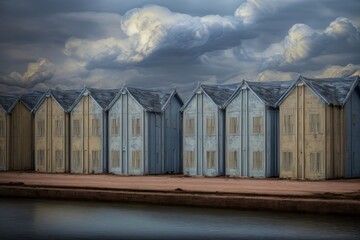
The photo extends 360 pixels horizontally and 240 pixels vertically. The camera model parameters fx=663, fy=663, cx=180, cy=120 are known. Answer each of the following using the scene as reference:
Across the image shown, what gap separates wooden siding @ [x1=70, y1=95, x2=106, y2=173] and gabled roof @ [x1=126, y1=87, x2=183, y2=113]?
3731mm

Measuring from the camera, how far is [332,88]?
158ft

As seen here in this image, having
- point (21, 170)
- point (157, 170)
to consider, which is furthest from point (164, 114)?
point (21, 170)

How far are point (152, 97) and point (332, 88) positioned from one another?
16.3m

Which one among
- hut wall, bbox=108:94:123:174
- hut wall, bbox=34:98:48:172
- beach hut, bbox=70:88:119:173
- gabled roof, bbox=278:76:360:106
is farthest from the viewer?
hut wall, bbox=34:98:48:172

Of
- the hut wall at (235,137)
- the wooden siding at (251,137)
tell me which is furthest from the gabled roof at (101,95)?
the wooden siding at (251,137)

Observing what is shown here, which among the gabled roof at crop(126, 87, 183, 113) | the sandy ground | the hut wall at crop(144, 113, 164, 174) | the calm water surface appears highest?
the gabled roof at crop(126, 87, 183, 113)

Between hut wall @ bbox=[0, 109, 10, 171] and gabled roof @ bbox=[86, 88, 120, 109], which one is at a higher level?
gabled roof @ bbox=[86, 88, 120, 109]

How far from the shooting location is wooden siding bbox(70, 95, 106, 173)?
57.8 m

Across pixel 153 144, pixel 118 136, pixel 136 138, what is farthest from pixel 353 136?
pixel 118 136

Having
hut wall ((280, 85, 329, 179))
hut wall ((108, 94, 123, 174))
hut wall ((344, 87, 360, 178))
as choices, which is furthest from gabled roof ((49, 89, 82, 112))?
hut wall ((344, 87, 360, 178))

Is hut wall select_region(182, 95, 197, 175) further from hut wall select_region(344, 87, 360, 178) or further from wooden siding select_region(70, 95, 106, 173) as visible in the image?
hut wall select_region(344, 87, 360, 178)

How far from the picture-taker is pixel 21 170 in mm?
65562

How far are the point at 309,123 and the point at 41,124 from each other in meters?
27.0

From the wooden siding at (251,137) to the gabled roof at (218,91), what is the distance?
4.46 feet
